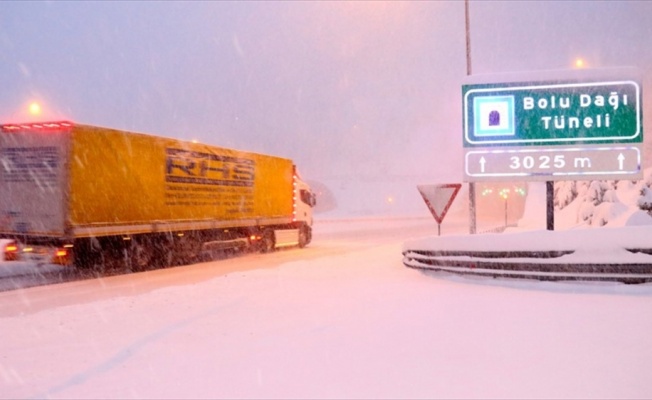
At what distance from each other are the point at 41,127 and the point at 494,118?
10581mm

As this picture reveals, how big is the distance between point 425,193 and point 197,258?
381 inches

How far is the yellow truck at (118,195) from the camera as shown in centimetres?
1471

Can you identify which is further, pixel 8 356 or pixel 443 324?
pixel 443 324

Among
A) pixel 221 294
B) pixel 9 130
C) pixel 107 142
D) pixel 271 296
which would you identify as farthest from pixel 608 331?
pixel 9 130

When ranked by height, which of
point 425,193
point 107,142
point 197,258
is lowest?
point 197,258

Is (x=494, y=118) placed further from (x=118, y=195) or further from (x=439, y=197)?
(x=118, y=195)

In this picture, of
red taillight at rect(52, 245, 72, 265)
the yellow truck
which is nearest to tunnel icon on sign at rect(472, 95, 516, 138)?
the yellow truck

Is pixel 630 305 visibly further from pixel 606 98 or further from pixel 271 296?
pixel 606 98

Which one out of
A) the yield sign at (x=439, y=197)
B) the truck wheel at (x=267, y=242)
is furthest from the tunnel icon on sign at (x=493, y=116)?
the truck wheel at (x=267, y=242)

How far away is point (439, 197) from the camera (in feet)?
46.5

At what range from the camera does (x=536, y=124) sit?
47.7 ft

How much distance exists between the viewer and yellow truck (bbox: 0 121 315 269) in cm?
1471

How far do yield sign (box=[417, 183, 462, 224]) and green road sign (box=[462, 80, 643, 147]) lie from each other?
1421mm

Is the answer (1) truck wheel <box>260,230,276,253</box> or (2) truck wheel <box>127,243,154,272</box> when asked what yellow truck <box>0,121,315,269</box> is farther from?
(1) truck wheel <box>260,230,276,253</box>
